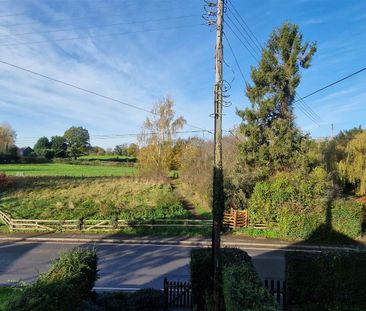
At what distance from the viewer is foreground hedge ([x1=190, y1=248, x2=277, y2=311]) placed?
20.7ft

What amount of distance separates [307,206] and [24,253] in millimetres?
16694

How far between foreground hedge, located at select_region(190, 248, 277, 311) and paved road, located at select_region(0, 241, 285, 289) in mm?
3893

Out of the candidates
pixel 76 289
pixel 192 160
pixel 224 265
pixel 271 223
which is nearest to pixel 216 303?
pixel 224 265

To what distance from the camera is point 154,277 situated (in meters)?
15.0

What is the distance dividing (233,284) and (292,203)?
16.9 metres

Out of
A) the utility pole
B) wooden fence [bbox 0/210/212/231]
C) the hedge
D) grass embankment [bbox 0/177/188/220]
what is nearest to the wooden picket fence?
wooden fence [bbox 0/210/212/231]

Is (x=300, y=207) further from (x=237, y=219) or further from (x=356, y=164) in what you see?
(x=356, y=164)

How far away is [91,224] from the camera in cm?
2470

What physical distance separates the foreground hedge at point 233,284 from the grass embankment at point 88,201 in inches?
579

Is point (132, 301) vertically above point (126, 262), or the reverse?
point (132, 301)

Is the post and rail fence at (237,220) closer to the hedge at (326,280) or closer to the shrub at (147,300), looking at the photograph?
the hedge at (326,280)

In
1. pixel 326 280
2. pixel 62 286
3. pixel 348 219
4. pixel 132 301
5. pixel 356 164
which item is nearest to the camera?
pixel 62 286

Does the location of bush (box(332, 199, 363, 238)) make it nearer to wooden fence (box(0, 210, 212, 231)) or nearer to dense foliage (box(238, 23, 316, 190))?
dense foliage (box(238, 23, 316, 190))

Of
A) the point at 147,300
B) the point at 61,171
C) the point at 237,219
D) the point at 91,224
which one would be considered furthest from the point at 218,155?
the point at 61,171
